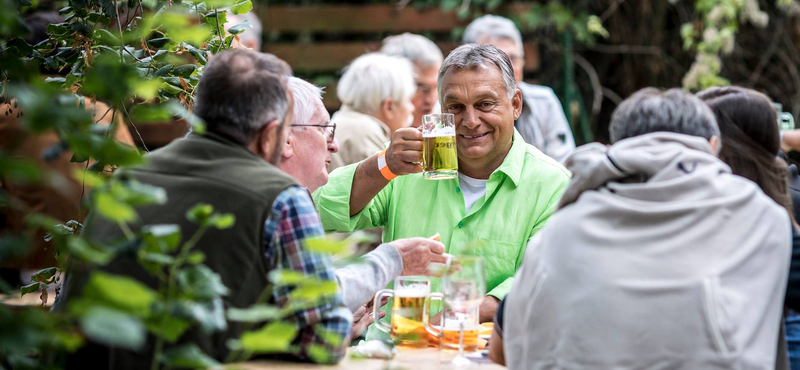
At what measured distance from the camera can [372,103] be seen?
4324 mm

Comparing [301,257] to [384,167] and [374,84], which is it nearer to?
[384,167]

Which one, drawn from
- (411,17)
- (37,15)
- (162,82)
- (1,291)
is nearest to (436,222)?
(162,82)

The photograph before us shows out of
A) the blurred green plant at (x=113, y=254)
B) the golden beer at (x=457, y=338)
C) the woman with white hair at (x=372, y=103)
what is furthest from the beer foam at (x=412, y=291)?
the woman with white hair at (x=372, y=103)

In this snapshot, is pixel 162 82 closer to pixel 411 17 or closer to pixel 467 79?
pixel 467 79

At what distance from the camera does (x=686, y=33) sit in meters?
5.93

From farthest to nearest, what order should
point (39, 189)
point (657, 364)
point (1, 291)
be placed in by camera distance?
point (39, 189) < point (657, 364) < point (1, 291)

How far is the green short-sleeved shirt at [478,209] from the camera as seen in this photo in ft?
8.66

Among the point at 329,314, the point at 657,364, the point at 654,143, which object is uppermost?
the point at 654,143

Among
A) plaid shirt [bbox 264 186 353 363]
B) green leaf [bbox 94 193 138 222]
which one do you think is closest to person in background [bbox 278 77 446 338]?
plaid shirt [bbox 264 186 353 363]

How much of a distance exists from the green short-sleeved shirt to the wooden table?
463mm

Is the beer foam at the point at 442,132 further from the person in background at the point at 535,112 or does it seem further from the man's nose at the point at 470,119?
the person in background at the point at 535,112

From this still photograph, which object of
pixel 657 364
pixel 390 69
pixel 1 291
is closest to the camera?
pixel 1 291

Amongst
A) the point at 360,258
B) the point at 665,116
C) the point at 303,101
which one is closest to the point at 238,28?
the point at 303,101

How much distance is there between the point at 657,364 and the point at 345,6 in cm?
498
